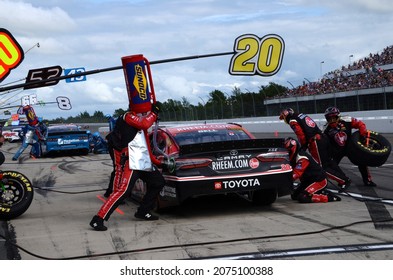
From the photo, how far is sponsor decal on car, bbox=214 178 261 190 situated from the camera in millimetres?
7457

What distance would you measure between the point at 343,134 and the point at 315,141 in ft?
2.80

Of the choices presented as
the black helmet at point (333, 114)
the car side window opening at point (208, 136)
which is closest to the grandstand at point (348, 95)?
the black helmet at point (333, 114)

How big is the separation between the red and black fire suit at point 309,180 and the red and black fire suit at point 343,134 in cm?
180

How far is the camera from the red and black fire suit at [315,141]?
Answer: 991 centimetres

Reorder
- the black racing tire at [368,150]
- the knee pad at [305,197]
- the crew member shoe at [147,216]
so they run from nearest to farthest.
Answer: the crew member shoe at [147,216] → the knee pad at [305,197] → the black racing tire at [368,150]

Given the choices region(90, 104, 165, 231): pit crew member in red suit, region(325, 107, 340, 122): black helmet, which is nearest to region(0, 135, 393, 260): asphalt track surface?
region(90, 104, 165, 231): pit crew member in red suit

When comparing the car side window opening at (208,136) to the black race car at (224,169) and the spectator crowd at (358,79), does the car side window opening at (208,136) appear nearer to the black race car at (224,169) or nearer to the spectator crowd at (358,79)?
the black race car at (224,169)

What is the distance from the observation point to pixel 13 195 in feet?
27.4

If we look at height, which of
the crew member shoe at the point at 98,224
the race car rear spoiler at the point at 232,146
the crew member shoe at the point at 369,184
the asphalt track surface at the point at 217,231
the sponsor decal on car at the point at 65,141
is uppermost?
the race car rear spoiler at the point at 232,146

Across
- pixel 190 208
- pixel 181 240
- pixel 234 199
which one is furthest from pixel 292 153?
pixel 181 240

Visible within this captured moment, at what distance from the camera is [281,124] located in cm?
3516

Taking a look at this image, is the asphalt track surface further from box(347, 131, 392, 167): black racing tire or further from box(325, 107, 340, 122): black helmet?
box(325, 107, 340, 122): black helmet

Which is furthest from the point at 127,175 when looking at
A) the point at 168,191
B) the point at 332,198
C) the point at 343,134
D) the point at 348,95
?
the point at 348,95

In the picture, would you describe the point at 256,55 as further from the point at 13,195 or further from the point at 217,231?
the point at 13,195
